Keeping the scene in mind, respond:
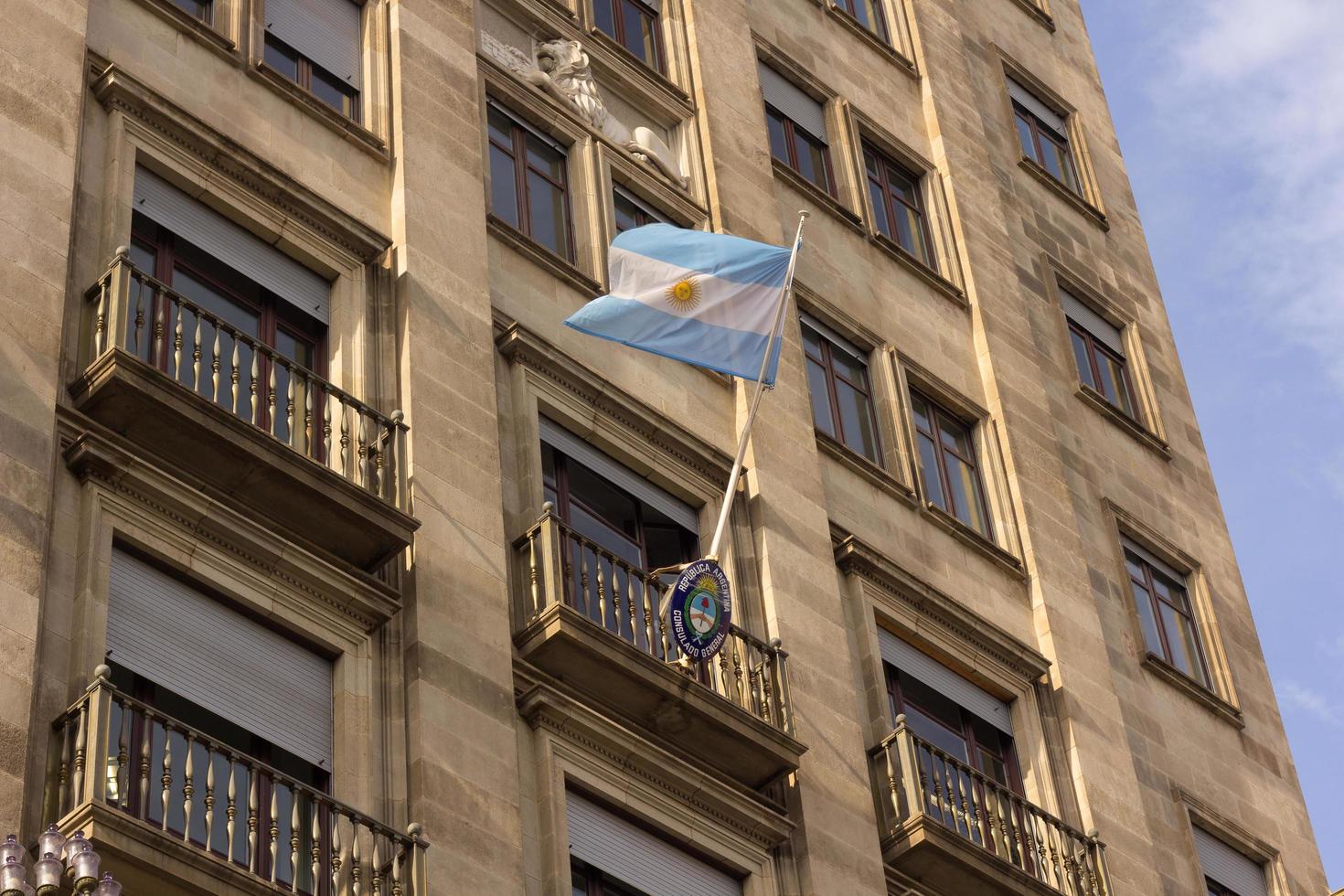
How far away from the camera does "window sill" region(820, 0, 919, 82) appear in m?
37.6

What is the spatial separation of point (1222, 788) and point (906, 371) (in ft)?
22.4

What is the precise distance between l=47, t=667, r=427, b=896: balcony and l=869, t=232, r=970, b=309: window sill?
49.9ft

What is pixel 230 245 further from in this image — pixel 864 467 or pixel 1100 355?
pixel 1100 355

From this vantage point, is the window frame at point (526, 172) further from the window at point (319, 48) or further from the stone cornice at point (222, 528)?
the stone cornice at point (222, 528)

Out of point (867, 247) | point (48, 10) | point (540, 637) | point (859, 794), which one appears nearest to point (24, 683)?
point (540, 637)

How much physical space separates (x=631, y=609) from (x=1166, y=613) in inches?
475

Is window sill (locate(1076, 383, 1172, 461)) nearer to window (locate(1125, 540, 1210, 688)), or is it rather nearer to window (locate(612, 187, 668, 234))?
window (locate(1125, 540, 1210, 688))

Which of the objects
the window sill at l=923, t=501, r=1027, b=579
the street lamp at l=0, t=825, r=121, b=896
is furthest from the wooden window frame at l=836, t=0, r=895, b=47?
the street lamp at l=0, t=825, r=121, b=896

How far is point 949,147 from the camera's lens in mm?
37438

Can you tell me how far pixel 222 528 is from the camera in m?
22.6

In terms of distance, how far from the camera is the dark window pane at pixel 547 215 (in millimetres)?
29500

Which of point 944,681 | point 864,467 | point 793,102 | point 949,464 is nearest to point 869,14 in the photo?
point 793,102

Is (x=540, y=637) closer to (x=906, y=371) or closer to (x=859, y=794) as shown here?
(x=859, y=794)

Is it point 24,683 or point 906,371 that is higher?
point 906,371
